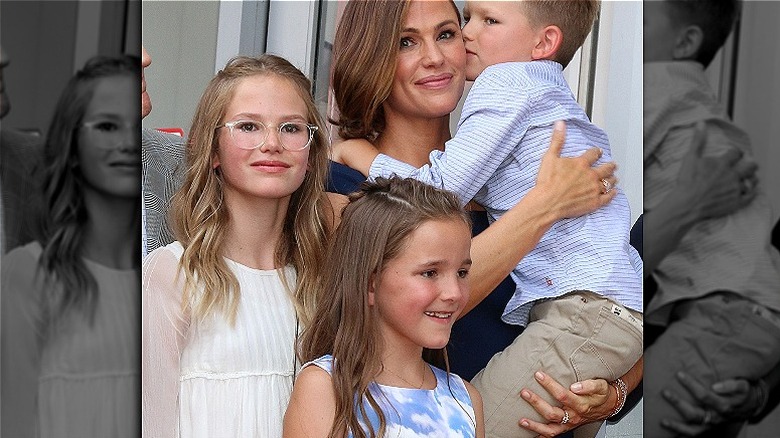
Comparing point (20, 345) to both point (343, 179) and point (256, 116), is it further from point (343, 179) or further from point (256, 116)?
point (343, 179)

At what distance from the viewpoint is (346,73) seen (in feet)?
6.41

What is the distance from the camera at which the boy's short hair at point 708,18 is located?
1.37m

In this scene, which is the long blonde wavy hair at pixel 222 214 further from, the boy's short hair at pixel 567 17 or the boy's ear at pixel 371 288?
the boy's short hair at pixel 567 17

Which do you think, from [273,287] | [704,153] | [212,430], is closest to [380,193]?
[273,287]

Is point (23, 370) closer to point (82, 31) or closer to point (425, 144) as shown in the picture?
point (82, 31)

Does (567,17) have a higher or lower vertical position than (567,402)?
higher

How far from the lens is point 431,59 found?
190 centimetres

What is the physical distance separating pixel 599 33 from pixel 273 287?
0.73 meters

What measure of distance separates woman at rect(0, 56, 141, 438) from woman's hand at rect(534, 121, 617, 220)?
0.74m

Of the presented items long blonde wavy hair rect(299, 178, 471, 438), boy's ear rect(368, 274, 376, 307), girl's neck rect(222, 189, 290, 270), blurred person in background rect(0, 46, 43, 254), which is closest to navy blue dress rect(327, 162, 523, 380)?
long blonde wavy hair rect(299, 178, 471, 438)

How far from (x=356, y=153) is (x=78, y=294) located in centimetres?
71

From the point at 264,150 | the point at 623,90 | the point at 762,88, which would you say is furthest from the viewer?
the point at 623,90

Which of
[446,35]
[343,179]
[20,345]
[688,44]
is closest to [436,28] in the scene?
[446,35]

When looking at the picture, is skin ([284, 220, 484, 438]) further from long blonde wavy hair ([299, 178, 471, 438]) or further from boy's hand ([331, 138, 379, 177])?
boy's hand ([331, 138, 379, 177])
